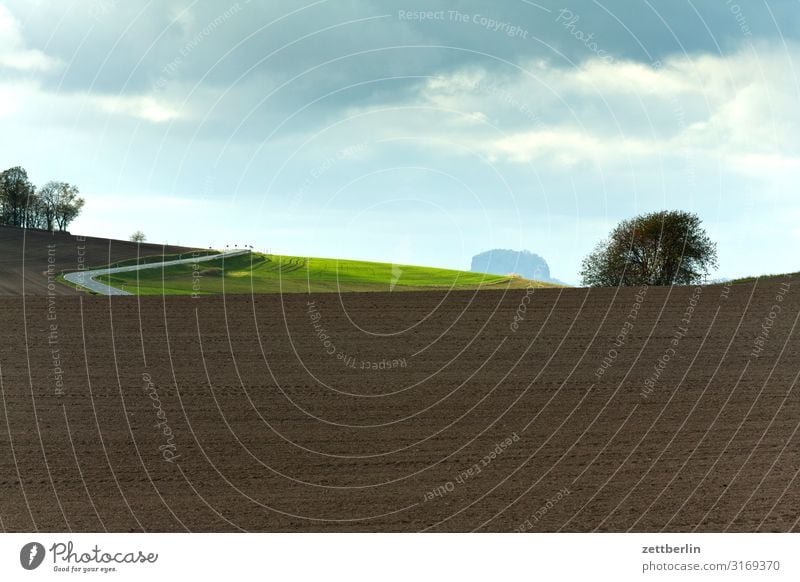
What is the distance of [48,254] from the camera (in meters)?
54.6

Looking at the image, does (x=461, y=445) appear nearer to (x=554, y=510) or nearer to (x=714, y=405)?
(x=554, y=510)

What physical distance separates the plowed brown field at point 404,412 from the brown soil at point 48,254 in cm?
2045

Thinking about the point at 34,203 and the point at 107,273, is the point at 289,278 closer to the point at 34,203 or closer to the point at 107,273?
the point at 107,273

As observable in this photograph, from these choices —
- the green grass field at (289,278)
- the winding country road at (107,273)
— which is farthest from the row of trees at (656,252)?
the winding country road at (107,273)

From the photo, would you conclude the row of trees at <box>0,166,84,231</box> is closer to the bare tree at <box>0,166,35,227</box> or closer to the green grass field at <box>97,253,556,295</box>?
the bare tree at <box>0,166,35,227</box>

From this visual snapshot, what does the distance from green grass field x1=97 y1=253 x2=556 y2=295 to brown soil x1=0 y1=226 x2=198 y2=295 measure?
11.0 feet

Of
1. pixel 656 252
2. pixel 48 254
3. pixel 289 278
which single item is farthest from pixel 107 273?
pixel 656 252

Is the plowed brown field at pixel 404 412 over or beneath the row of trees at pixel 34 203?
beneath

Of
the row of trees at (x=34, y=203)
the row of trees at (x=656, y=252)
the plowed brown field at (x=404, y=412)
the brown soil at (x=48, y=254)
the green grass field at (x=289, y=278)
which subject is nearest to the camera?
the plowed brown field at (x=404, y=412)

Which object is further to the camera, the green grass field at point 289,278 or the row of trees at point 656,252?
the green grass field at point 289,278

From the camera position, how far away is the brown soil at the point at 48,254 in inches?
1777

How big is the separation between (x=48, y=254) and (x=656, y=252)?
3947cm

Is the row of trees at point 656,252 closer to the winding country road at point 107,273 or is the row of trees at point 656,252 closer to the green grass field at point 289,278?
the green grass field at point 289,278

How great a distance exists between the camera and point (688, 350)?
21.4 meters
